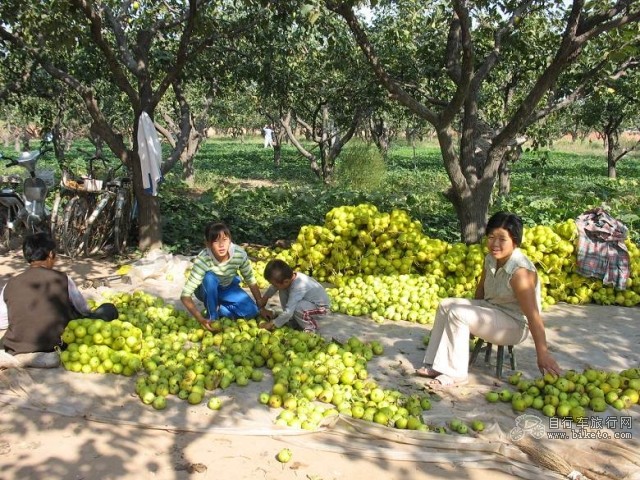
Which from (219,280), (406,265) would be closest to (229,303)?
(219,280)

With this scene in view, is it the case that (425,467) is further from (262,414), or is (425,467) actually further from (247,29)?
(247,29)

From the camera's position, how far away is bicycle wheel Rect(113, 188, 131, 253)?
24.5ft

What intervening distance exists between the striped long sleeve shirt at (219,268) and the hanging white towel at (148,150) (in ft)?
8.65

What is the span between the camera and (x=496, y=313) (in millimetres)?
3857

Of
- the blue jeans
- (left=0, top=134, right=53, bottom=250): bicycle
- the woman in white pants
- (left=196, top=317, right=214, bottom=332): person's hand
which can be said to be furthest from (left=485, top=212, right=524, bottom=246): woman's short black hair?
(left=0, top=134, right=53, bottom=250): bicycle

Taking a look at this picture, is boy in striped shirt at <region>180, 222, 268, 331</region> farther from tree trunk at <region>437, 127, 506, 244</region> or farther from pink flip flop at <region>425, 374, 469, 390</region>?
tree trunk at <region>437, 127, 506, 244</region>

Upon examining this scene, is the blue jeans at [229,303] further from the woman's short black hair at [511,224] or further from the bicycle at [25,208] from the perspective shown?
the bicycle at [25,208]

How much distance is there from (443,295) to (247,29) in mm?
4380

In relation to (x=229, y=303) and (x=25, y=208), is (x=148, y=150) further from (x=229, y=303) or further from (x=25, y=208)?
(x=229, y=303)

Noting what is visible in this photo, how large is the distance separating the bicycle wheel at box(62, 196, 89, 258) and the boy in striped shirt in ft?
10.3

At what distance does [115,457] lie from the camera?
3.07 metres

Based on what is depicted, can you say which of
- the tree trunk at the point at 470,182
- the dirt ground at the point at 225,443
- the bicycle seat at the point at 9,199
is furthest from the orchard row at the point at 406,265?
the bicycle seat at the point at 9,199

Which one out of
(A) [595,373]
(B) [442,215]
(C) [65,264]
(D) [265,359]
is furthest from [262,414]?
(B) [442,215]

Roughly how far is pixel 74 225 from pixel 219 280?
3.54m
